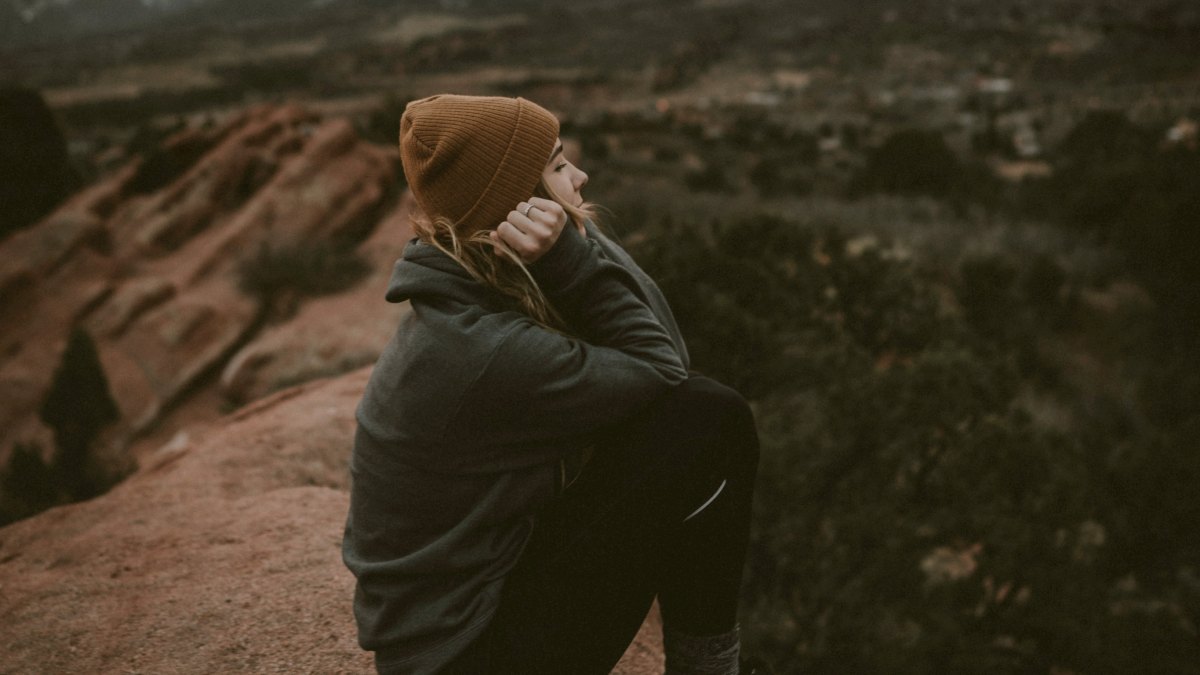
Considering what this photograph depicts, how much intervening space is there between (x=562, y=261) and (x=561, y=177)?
286mm

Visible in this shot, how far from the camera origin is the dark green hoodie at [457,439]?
5.01ft

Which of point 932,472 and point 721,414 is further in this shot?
point 932,472

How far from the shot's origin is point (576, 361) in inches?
62.7

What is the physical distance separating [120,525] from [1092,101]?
29607 mm

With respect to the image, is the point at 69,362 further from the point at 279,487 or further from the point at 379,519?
the point at 379,519

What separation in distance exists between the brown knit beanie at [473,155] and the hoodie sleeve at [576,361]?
19 cm

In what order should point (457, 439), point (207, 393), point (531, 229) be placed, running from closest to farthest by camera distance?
1. point (457, 439)
2. point (531, 229)
3. point (207, 393)

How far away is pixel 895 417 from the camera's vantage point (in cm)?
433

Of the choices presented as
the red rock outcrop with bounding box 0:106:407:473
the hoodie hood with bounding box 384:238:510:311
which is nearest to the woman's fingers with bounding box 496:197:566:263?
the hoodie hood with bounding box 384:238:510:311

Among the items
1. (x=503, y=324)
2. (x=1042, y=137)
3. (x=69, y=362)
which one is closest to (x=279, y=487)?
(x=503, y=324)

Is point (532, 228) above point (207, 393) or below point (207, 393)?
above

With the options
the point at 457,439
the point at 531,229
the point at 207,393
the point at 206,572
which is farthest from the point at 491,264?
the point at 207,393

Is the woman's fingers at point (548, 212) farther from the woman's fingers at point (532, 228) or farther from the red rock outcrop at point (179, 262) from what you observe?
the red rock outcrop at point (179, 262)

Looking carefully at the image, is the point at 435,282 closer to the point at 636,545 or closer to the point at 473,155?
the point at 473,155
